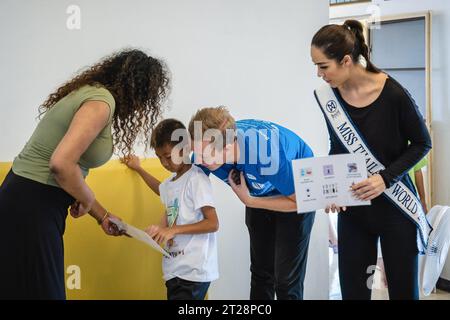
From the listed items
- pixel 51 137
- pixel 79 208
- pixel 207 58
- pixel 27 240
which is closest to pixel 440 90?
pixel 207 58

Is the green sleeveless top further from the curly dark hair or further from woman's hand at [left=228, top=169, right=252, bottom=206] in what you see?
woman's hand at [left=228, top=169, right=252, bottom=206]

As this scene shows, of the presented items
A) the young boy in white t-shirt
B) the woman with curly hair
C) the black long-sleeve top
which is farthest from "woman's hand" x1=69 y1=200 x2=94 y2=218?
the black long-sleeve top

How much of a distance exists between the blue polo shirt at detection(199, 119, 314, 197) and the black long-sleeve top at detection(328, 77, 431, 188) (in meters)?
0.27

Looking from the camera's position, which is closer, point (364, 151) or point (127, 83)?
point (127, 83)

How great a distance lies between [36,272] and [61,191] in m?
0.24

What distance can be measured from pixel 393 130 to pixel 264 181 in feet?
1.65

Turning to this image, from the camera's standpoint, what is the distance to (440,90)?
3.98 meters

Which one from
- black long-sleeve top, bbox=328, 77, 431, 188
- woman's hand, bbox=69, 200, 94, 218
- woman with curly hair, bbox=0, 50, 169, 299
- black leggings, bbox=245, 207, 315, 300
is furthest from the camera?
black leggings, bbox=245, 207, 315, 300

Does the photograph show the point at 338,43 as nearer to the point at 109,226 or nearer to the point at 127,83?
the point at 127,83

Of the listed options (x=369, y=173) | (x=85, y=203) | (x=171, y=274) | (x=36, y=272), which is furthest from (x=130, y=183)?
(x=369, y=173)

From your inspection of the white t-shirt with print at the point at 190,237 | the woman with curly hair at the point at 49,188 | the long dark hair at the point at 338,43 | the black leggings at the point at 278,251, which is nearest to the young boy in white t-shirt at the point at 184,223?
the white t-shirt with print at the point at 190,237

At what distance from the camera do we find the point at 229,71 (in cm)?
257

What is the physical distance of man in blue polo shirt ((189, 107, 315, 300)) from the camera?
186 centimetres
